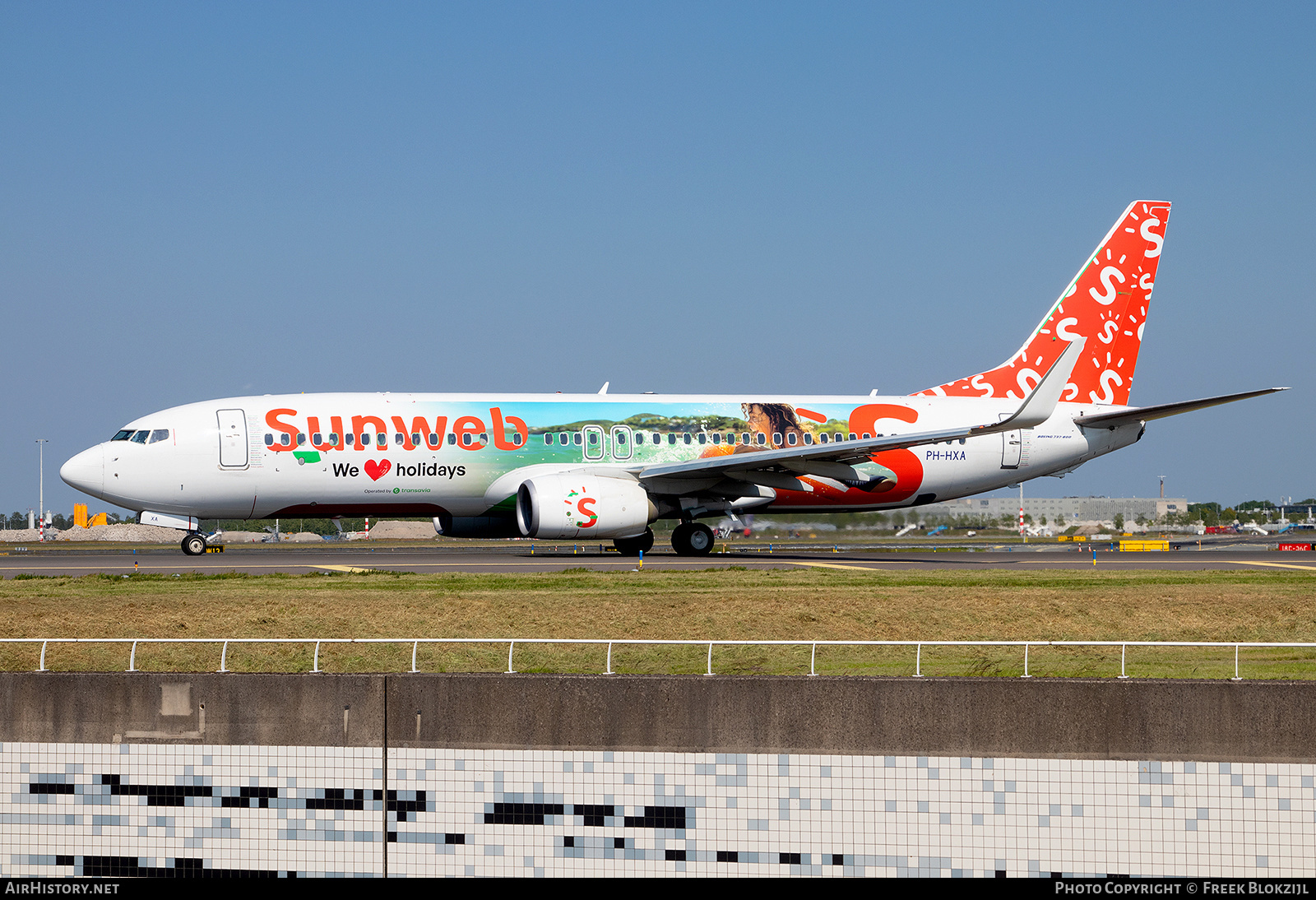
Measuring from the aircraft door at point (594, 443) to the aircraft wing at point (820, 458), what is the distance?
133 centimetres

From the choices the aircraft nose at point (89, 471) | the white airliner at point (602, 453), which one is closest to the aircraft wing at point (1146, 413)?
the white airliner at point (602, 453)

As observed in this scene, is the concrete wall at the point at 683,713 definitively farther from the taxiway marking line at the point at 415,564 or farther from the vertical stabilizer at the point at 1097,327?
the vertical stabilizer at the point at 1097,327

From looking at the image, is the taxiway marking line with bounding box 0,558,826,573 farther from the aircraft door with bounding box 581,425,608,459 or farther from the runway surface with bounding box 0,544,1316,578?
the aircraft door with bounding box 581,425,608,459

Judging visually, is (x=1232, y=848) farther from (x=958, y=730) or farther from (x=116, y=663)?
(x=116, y=663)

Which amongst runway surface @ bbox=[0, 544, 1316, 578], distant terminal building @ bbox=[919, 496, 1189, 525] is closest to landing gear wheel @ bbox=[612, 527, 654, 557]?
runway surface @ bbox=[0, 544, 1316, 578]

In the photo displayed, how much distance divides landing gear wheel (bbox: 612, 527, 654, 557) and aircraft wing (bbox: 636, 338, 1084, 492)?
2.71 m

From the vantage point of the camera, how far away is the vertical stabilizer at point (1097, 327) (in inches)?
1678

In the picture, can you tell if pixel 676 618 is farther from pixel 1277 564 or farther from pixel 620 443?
pixel 1277 564

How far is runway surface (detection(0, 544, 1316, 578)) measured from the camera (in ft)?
101

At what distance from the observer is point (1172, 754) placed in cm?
1260

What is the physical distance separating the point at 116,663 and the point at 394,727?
5.05 meters

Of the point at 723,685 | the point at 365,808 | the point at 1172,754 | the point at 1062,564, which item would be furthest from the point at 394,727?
the point at 1062,564

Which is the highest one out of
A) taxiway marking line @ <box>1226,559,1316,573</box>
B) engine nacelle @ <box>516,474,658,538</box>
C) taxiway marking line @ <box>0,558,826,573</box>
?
engine nacelle @ <box>516,474,658,538</box>

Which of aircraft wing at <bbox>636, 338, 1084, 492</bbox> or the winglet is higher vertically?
the winglet
